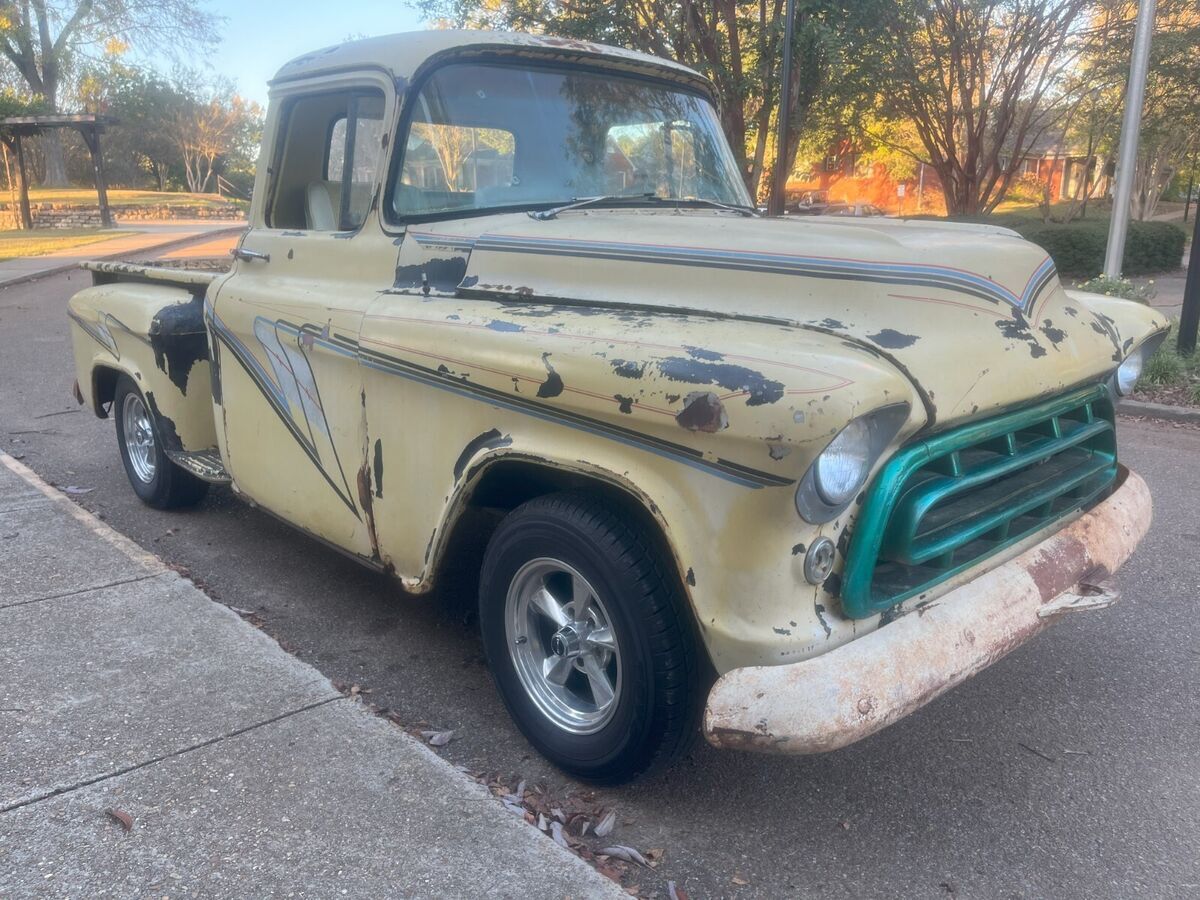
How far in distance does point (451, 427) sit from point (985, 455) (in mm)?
1481

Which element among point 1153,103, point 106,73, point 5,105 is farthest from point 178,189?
point 1153,103

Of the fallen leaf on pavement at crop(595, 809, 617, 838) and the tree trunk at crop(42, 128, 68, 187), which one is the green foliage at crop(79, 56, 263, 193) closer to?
the tree trunk at crop(42, 128, 68, 187)

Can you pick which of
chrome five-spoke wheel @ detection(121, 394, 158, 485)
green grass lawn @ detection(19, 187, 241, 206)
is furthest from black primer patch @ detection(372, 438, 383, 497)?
green grass lawn @ detection(19, 187, 241, 206)

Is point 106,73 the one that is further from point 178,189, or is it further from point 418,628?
point 418,628

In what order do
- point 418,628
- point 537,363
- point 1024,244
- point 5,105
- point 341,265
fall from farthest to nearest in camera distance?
point 5,105
point 418,628
point 341,265
point 1024,244
point 537,363

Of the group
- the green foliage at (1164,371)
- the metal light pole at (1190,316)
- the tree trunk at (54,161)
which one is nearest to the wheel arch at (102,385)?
the green foliage at (1164,371)

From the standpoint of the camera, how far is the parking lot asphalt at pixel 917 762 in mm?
2410

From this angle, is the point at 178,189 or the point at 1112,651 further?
the point at 178,189

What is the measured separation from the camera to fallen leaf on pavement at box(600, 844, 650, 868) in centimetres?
241

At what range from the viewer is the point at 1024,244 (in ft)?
9.52

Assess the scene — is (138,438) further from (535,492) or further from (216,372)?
(535,492)

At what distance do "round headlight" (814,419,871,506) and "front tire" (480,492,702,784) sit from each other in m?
0.51

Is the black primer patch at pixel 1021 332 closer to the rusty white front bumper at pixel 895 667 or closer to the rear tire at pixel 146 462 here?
the rusty white front bumper at pixel 895 667

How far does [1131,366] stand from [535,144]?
2.17m
